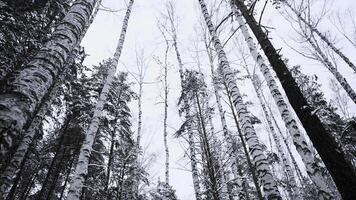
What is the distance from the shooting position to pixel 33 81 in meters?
2.26

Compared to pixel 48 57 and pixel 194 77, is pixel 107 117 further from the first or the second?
pixel 48 57

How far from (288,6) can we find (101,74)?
14981 millimetres

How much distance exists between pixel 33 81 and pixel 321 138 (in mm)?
4529

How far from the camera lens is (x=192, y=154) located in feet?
29.2

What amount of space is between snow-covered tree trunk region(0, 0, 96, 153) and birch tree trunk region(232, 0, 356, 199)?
13.8 ft

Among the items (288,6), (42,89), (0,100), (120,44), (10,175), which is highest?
(288,6)

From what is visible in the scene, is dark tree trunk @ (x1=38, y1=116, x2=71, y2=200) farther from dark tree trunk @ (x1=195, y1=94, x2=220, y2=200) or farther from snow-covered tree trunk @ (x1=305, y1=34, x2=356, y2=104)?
snow-covered tree trunk @ (x1=305, y1=34, x2=356, y2=104)

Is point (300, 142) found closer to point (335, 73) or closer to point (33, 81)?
point (33, 81)

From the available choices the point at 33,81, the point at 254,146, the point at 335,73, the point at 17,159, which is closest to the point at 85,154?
the point at 17,159

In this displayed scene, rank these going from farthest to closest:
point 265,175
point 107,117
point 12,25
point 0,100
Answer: point 107,117 → point 12,25 → point 265,175 → point 0,100

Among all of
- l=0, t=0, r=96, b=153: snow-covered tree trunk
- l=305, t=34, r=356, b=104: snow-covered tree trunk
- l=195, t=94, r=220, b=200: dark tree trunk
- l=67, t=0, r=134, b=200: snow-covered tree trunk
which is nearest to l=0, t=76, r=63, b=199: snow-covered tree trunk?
l=67, t=0, r=134, b=200: snow-covered tree trunk

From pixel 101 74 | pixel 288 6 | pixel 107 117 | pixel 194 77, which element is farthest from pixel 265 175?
pixel 288 6

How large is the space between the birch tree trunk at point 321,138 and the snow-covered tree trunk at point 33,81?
421 centimetres

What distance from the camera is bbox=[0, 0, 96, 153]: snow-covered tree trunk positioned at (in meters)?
1.84
